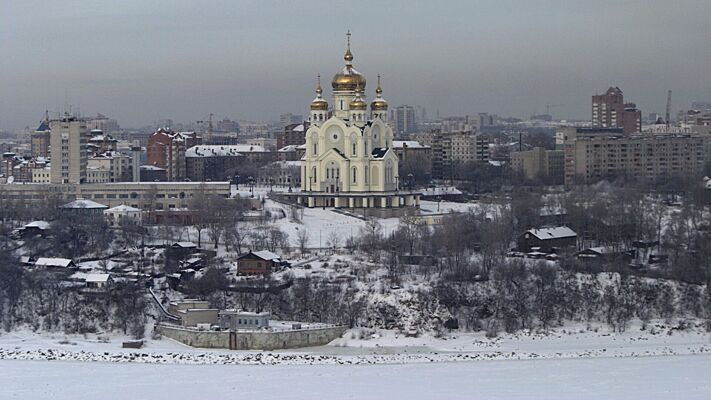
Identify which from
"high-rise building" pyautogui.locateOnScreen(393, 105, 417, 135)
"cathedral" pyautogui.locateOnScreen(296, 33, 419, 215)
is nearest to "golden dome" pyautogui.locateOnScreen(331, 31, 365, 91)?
"cathedral" pyautogui.locateOnScreen(296, 33, 419, 215)

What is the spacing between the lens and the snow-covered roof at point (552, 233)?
119 ft

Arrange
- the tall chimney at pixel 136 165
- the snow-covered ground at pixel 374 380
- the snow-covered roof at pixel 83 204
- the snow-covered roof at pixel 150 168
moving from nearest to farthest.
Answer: the snow-covered ground at pixel 374 380 → the snow-covered roof at pixel 83 204 → the tall chimney at pixel 136 165 → the snow-covered roof at pixel 150 168

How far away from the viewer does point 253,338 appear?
28.5 m

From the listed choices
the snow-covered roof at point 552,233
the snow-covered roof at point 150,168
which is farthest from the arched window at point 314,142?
the snow-covered roof at point 150,168

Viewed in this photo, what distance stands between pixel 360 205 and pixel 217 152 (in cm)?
2223

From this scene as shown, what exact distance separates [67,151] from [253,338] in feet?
66.7

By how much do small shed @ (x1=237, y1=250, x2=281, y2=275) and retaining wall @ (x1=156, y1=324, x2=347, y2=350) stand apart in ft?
14.0

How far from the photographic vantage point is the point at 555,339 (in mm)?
29109

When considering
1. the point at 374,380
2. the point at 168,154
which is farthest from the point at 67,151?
the point at 374,380

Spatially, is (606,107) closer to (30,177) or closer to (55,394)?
(30,177)

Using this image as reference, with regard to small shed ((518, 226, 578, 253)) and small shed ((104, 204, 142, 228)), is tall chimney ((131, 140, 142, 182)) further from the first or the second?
small shed ((518, 226, 578, 253))

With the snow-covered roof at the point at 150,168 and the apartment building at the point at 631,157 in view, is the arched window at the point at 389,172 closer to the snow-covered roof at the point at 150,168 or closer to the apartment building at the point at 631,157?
the apartment building at the point at 631,157

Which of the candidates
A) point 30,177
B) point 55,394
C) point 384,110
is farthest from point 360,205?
point 55,394

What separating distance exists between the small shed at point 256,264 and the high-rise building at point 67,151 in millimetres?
15138
